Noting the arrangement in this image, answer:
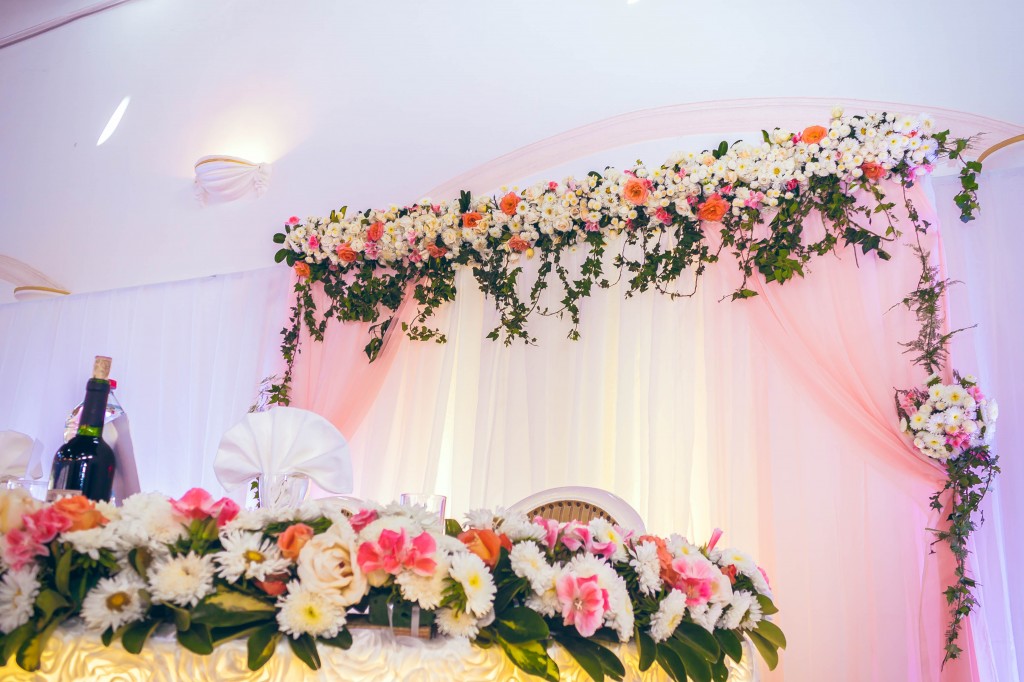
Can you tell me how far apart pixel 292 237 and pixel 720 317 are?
8.26ft

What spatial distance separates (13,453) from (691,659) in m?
1.75

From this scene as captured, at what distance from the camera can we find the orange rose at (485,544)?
1020 mm

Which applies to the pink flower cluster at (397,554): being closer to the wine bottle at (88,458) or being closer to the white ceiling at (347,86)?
the wine bottle at (88,458)

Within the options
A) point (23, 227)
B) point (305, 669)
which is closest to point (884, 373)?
point (305, 669)

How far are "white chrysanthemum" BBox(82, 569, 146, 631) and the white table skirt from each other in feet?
0.13

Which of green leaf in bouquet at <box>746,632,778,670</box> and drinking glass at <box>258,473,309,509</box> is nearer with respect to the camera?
green leaf in bouquet at <box>746,632,778,670</box>

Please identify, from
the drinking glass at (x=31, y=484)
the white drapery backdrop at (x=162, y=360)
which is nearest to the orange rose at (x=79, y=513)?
the drinking glass at (x=31, y=484)

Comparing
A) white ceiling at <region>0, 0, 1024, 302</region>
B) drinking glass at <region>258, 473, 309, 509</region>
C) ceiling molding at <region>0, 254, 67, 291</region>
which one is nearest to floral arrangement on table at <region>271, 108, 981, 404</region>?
white ceiling at <region>0, 0, 1024, 302</region>

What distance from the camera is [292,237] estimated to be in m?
4.95

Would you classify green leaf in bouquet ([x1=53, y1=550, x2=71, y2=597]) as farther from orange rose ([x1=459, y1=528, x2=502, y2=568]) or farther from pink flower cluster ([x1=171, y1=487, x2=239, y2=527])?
orange rose ([x1=459, y1=528, x2=502, y2=568])

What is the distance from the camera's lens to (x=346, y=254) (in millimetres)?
4742

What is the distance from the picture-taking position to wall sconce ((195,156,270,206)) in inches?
208

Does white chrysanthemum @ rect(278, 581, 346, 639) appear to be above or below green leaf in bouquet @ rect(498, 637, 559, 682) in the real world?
above

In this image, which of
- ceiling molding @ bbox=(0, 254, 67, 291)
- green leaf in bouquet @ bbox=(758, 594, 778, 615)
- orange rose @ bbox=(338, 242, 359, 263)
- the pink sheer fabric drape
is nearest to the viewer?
green leaf in bouquet @ bbox=(758, 594, 778, 615)
